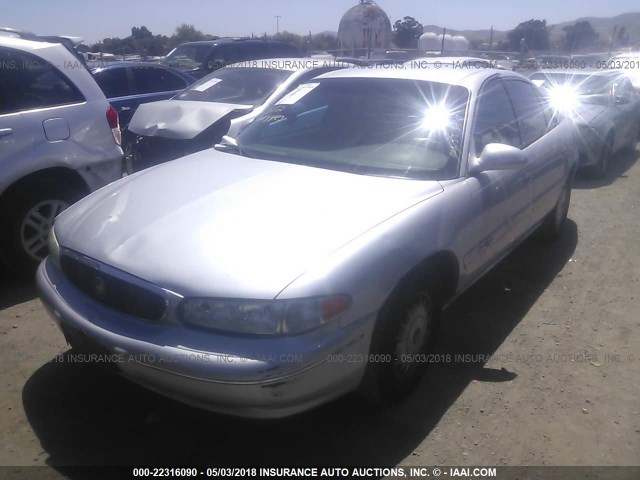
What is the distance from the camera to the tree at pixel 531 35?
34.9 meters

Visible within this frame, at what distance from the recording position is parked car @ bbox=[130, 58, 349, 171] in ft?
19.6

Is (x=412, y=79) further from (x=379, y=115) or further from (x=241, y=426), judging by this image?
(x=241, y=426)

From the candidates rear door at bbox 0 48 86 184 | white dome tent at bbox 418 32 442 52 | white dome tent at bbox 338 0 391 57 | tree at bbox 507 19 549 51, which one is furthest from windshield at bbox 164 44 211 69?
tree at bbox 507 19 549 51

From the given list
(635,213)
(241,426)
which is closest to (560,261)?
(635,213)

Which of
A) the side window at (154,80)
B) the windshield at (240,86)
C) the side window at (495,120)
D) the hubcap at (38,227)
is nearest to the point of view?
the side window at (495,120)

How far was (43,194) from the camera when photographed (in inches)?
168

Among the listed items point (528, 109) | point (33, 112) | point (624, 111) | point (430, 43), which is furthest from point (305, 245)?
point (430, 43)

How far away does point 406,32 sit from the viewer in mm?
34594

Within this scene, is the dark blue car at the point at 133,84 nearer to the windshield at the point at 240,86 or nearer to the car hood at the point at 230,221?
the windshield at the point at 240,86

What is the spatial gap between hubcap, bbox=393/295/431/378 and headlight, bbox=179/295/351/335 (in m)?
0.62

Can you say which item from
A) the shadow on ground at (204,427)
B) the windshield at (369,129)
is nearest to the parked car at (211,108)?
the windshield at (369,129)

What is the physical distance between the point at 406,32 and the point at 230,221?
1374 inches

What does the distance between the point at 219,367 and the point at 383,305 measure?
78 centimetres

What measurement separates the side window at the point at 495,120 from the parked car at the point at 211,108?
234 cm
